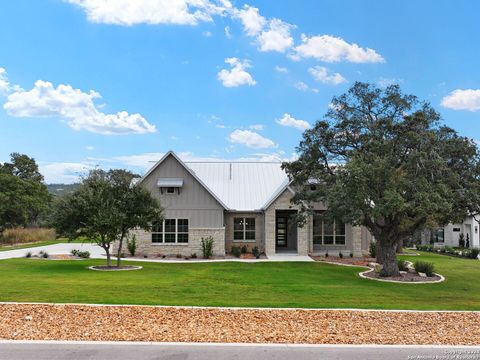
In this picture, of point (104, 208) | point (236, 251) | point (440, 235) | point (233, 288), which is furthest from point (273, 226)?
point (440, 235)

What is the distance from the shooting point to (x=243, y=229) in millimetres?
28750

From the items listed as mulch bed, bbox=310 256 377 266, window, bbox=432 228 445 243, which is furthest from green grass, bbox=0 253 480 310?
window, bbox=432 228 445 243

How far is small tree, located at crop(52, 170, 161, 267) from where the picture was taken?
19.5 metres

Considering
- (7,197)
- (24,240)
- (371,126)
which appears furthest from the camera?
(24,240)

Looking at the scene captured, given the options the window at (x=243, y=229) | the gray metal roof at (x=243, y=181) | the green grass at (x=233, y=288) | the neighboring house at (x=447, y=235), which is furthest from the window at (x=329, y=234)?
the neighboring house at (x=447, y=235)

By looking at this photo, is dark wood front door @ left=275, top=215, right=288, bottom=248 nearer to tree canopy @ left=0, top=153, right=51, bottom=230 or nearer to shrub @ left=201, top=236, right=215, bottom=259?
shrub @ left=201, top=236, right=215, bottom=259

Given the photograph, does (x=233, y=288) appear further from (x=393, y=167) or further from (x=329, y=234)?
(x=329, y=234)

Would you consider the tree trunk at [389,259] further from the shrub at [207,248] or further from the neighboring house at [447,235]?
the neighboring house at [447,235]

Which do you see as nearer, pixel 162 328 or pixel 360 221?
pixel 162 328

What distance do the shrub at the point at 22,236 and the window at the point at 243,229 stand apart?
16602mm

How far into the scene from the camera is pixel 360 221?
17.0 m

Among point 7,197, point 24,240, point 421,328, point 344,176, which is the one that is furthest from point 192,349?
point 24,240

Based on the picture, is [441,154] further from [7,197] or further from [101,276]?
[7,197]

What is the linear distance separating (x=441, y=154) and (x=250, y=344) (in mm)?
12207
